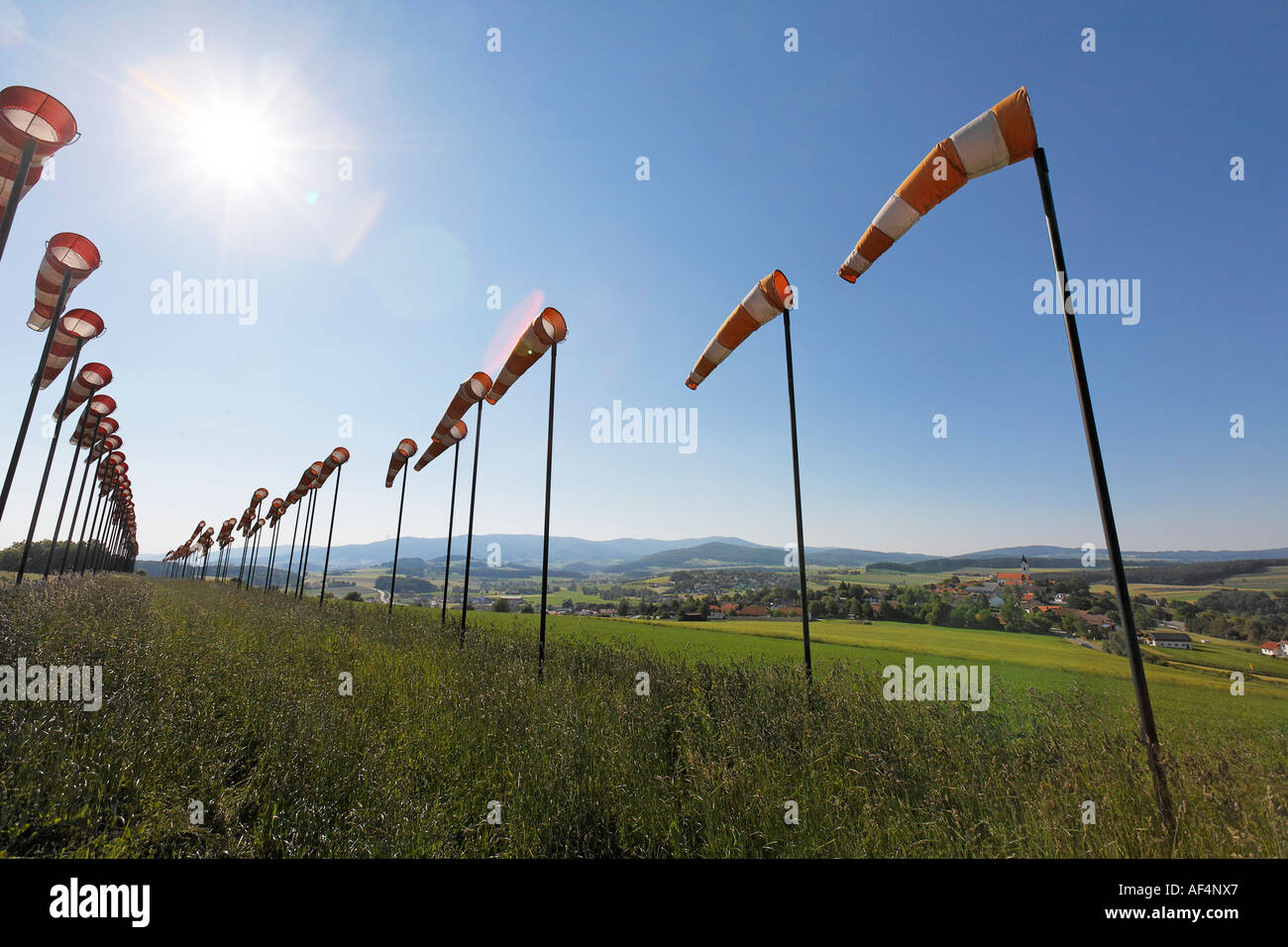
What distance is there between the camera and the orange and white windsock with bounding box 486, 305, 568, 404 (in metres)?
8.60

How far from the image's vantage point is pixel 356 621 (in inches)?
551

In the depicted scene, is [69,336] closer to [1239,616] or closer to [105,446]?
[105,446]

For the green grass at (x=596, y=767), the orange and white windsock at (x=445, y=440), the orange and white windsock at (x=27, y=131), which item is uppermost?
the orange and white windsock at (x=27, y=131)

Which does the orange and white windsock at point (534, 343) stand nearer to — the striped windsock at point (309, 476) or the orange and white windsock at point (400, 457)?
the orange and white windsock at point (400, 457)

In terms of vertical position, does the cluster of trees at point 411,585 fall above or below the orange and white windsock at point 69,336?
below

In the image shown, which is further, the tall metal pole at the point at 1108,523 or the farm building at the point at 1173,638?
the farm building at the point at 1173,638

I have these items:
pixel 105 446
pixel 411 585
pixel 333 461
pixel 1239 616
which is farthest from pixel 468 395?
pixel 411 585

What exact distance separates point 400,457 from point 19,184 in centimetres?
1351

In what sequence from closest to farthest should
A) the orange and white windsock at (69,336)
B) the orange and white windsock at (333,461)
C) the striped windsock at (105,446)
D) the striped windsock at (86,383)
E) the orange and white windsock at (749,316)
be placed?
1. the orange and white windsock at (749,316)
2. the orange and white windsock at (69,336)
3. the striped windsock at (86,383)
4. the striped windsock at (105,446)
5. the orange and white windsock at (333,461)

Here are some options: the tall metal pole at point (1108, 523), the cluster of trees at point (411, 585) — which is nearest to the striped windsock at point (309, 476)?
the tall metal pole at point (1108, 523)

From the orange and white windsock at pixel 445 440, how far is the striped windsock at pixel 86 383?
8388mm

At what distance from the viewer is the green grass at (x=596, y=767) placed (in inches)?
118

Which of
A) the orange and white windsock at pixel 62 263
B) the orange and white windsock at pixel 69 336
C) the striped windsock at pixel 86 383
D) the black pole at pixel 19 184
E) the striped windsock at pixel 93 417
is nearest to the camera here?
the black pole at pixel 19 184

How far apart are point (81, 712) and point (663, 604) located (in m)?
33.0
